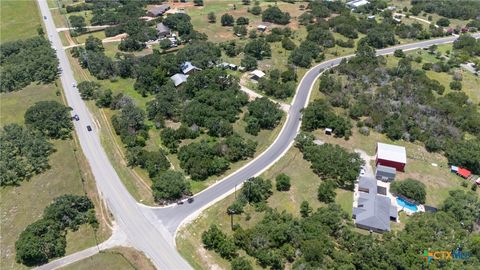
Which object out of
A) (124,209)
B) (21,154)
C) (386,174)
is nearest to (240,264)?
(124,209)

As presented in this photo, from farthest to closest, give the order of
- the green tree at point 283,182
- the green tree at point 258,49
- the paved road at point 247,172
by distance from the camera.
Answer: the green tree at point 258,49
the green tree at point 283,182
the paved road at point 247,172

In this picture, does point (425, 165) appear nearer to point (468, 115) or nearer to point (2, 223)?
point (468, 115)

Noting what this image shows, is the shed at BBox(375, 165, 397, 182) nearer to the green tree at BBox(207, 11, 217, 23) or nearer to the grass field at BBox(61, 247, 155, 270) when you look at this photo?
the grass field at BBox(61, 247, 155, 270)

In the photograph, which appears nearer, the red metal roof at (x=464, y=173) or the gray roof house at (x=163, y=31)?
the red metal roof at (x=464, y=173)

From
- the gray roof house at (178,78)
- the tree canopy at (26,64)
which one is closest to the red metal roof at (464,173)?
the gray roof house at (178,78)

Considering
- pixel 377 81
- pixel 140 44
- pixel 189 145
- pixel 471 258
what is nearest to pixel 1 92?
pixel 140 44

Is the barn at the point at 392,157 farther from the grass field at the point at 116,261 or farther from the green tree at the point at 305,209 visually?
the grass field at the point at 116,261
